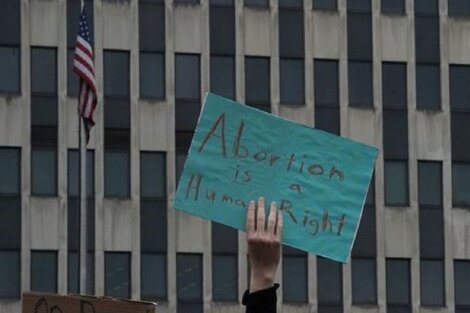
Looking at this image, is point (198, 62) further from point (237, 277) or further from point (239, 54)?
point (237, 277)

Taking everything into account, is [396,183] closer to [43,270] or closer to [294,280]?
[294,280]

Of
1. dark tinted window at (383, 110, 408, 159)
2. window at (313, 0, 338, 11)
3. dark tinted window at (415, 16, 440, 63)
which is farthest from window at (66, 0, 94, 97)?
dark tinted window at (415, 16, 440, 63)

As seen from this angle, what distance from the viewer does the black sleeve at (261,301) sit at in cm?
867

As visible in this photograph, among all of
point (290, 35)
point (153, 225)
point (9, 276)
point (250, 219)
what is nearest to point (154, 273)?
point (153, 225)

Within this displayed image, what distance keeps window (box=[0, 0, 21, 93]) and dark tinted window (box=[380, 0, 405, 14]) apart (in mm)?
9560

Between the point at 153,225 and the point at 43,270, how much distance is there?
298 cm

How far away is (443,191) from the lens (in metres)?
56.6

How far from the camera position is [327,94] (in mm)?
56094

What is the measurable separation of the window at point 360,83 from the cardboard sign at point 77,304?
4520 cm

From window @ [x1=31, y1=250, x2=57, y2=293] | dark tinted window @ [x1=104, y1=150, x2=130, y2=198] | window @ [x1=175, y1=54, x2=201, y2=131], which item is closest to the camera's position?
window @ [x1=31, y1=250, x2=57, y2=293]

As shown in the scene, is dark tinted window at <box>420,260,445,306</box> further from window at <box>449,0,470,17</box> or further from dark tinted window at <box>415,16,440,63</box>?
window at <box>449,0,470,17</box>

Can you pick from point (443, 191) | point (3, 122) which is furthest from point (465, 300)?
point (3, 122)

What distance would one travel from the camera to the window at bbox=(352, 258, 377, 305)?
55.2m

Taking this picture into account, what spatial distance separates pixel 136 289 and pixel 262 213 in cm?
4453
